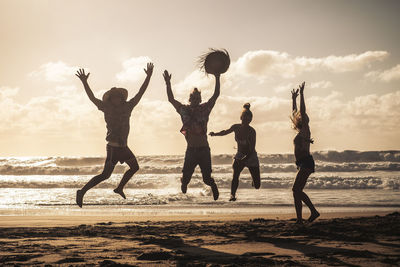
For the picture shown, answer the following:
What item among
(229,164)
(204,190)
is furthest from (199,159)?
(229,164)

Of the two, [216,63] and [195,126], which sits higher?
[216,63]

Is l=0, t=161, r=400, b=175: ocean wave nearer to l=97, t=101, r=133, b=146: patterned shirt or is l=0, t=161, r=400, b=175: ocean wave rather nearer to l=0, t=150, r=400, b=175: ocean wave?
l=0, t=150, r=400, b=175: ocean wave

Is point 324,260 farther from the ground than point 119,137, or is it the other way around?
point 119,137

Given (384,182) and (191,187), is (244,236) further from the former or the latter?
(384,182)

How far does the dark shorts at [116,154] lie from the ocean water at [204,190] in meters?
5.69

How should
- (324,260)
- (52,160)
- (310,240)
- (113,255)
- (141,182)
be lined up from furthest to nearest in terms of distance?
1. (52,160)
2. (141,182)
3. (310,240)
4. (113,255)
5. (324,260)

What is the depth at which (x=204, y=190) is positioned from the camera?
23.8 m

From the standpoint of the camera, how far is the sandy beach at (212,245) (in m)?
6.34

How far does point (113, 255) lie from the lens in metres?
6.87

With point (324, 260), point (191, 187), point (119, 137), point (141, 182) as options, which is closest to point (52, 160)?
point (141, 182)

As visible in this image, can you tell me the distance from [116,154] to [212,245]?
10.1ft

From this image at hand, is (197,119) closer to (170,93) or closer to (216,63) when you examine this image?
(170,93)

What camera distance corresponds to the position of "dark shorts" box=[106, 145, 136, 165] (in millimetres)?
9695

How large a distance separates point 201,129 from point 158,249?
3.06 metres
